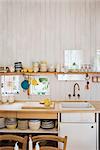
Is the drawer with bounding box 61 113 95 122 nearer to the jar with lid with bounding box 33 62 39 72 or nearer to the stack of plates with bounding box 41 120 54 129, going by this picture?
the stack of plates with bounding box 41 120 54 129

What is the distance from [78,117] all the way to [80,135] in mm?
243

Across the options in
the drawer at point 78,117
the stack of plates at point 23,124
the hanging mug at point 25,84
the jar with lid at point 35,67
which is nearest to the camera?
the drawer at point 78,117

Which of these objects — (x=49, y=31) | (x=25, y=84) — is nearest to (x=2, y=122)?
(x=25, y=84)

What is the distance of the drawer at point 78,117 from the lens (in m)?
3.74

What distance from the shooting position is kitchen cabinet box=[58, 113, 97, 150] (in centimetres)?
374

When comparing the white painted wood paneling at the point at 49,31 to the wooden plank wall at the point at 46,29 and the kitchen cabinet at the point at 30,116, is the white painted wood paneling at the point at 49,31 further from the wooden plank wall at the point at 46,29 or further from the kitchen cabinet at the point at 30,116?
the kitchen cabinet at the point at 30,116

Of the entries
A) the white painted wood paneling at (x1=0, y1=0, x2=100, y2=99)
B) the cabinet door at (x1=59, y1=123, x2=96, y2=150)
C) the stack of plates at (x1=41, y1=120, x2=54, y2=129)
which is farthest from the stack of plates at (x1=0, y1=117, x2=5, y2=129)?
the white painted wood paneling at (x1=0, y1=0, x2=100, y2=99)

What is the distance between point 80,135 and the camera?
3.75 m

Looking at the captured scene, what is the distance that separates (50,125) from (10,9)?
190 centimetres

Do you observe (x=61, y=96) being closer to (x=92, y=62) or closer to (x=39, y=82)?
(x=39, y=82)

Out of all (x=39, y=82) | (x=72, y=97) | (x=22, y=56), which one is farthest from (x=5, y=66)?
(x=72, y=97)

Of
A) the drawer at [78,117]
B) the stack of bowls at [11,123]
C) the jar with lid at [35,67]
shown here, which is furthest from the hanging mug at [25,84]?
the drawer at [78,117]

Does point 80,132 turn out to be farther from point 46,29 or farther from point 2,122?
point 46,29

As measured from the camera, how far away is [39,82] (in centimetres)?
443
